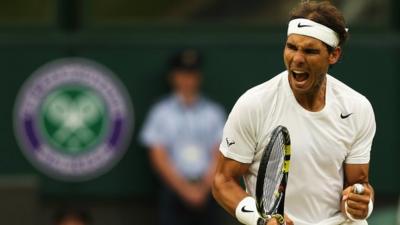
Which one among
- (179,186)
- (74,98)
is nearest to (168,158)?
(179,186)

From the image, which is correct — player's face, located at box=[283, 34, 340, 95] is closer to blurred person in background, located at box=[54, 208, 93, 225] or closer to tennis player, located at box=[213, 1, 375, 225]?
tennis player, located at box=[213, 1, 375, 225]

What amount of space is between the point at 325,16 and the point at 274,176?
2.61 ft

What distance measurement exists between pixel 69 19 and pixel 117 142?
43.6 inches

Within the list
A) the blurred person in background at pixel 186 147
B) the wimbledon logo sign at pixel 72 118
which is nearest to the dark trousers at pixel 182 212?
the blurred person in background at pixel 186 147

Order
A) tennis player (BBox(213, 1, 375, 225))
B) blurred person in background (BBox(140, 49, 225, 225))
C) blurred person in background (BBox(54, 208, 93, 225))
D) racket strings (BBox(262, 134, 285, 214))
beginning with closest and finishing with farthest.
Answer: racket strings (BBox(262, 134, 285, 214))
tennis player (BBox(213, 1, 375, 225))
blurred person in background (BBox(54, 208, 93, 225))
blurred person in background (BBox(140, 49, 225, 225))

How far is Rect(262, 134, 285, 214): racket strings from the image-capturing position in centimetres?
648

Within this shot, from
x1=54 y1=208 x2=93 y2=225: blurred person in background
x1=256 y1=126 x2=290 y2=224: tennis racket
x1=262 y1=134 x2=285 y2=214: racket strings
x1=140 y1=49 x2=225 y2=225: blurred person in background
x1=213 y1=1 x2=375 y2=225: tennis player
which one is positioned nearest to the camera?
x1=256 y1=126 x2=290 y2=224: tennis racket

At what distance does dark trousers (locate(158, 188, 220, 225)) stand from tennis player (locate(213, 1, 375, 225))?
4345 millimetres

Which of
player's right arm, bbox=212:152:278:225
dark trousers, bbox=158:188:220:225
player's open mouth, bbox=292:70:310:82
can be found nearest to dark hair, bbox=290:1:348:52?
player's open mouth, bbox=292:70:310:82

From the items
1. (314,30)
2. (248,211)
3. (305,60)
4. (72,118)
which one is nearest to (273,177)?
(248,211)

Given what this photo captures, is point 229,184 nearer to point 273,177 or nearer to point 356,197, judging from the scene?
point 273,177

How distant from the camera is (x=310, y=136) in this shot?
6730 millimetres

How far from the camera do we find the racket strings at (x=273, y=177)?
21.3 ft

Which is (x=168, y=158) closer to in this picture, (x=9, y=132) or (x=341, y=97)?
(x=9, y=132)
